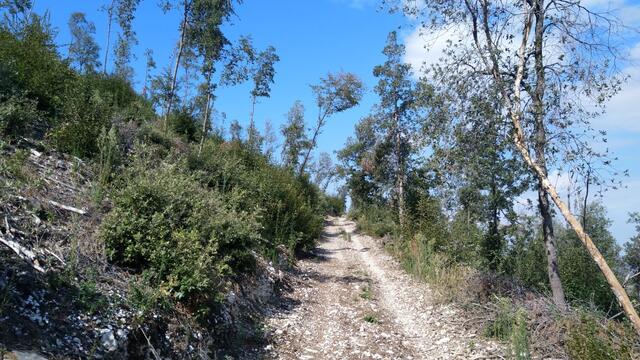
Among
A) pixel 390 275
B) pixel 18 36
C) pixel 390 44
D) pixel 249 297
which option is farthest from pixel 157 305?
pixel 390 44

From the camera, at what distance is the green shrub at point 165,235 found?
17.8 feet

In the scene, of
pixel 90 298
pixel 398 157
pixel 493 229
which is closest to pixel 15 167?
pixel 90 298

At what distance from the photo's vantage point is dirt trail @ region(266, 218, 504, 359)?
262 inches

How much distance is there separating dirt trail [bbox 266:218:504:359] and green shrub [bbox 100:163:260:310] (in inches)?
64.8

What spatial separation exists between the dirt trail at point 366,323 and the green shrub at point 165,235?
64.8 inches

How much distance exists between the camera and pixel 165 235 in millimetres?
5918

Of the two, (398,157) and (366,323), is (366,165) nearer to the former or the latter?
(398,157)

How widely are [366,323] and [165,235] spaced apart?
159 inches

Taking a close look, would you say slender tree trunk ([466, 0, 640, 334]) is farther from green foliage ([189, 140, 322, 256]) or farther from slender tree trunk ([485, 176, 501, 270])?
slender tree trunk ([485, 176, 501, 270])

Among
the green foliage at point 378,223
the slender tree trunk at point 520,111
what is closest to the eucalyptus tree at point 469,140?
the slender tree trunk at point 520,111

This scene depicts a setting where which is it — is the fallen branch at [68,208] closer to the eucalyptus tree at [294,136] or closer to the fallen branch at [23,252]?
the fallen branch at [23,252]

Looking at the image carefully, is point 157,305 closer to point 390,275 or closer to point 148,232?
point 148,232

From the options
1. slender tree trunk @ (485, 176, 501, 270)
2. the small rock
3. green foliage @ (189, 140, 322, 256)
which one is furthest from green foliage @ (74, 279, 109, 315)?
slender tree trunk @ (485, 176, 501, 270)

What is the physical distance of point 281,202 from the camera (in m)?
13.1
